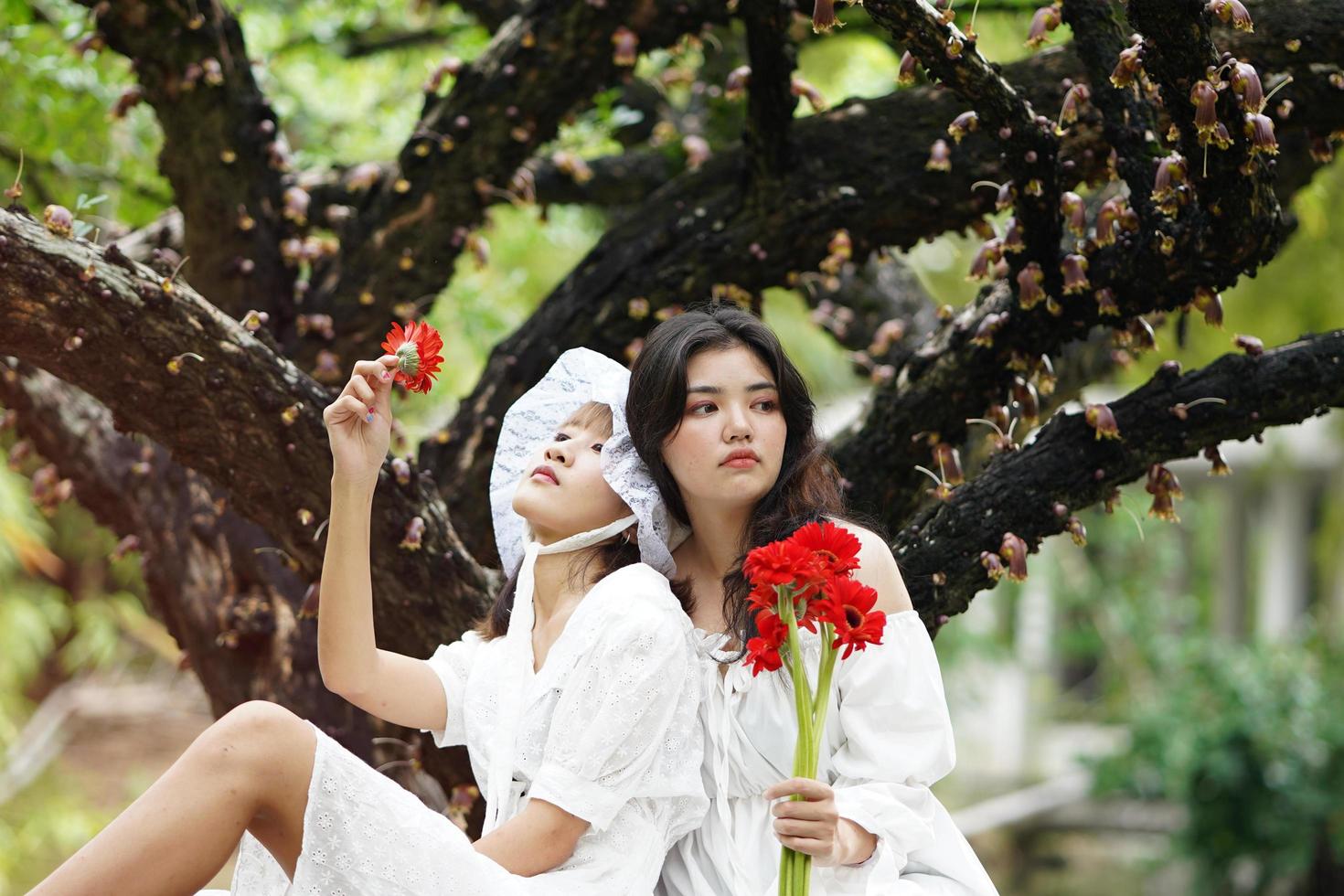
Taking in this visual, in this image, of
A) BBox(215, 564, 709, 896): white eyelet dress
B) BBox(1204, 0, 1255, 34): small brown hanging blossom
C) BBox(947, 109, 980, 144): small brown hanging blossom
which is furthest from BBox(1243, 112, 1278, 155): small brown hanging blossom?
BBox(215, 564, 709, 896): white eyelet dress

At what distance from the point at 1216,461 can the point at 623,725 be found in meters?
1.53

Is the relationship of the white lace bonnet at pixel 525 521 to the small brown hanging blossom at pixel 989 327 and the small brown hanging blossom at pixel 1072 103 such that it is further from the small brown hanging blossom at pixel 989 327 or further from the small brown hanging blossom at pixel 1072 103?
the small brown hanging blossom at pixel 1072 103

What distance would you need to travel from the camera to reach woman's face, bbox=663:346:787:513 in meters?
2.57

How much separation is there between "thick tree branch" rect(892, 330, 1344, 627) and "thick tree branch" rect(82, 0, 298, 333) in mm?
2043

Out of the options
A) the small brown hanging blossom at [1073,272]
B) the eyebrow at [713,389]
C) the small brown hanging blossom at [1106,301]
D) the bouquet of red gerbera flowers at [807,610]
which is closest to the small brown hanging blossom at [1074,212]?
the small brown hanging blossom at [1073,272]

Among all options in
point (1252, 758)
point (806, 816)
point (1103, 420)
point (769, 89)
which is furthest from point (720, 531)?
point (1252, 758)

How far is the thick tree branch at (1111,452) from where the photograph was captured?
302 cm

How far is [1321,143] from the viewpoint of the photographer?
10.6ft

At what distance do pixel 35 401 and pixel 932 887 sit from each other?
9.55 ft

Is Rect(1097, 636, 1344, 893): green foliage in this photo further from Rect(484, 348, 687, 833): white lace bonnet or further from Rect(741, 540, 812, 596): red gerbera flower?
Rect(741, 540, 812, 596): red gerbera flower

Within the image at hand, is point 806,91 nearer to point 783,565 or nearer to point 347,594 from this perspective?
point 347,594

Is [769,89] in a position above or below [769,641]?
above

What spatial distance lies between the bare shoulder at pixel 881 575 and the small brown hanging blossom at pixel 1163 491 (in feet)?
2.48

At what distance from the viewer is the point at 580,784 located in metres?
2.35
